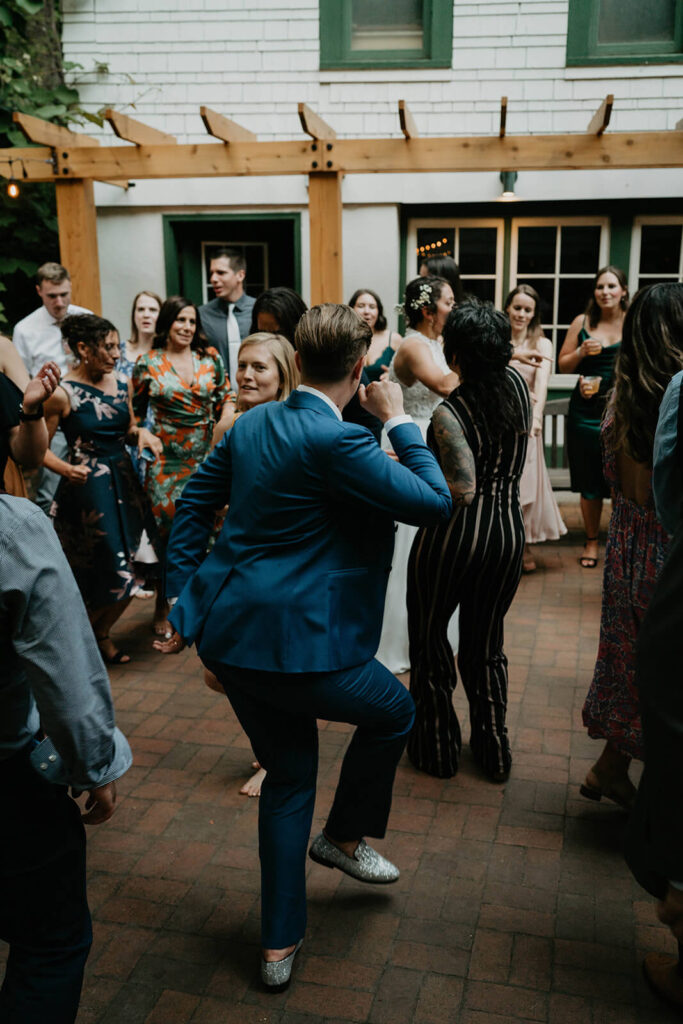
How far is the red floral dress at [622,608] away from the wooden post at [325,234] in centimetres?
463

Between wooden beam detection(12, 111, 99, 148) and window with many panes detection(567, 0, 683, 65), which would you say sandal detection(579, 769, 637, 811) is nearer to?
wooden beam detection(12, 111, 99, 148)

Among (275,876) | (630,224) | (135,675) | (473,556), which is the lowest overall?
(135,675)

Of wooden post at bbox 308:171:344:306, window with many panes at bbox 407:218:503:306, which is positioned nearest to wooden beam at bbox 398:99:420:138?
wooden post at bbox 308:171:344:306

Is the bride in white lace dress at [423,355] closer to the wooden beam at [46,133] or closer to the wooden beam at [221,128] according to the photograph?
the wooden beam at [221,128]

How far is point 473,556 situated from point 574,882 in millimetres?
1216

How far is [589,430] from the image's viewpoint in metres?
6.87

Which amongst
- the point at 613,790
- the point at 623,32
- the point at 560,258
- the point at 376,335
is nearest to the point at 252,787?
the point at 613,790

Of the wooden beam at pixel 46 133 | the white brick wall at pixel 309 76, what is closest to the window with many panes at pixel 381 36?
the white brick wall at pixel 309 76

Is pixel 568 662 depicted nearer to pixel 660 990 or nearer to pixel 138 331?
pixel 660 990

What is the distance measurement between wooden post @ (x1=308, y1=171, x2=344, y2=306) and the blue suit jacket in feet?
16.9

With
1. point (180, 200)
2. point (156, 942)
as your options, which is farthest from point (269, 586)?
point (180, 200)

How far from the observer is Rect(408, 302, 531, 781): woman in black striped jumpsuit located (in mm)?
3338

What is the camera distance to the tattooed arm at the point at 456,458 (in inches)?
130

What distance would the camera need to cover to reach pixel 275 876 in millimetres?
2539
